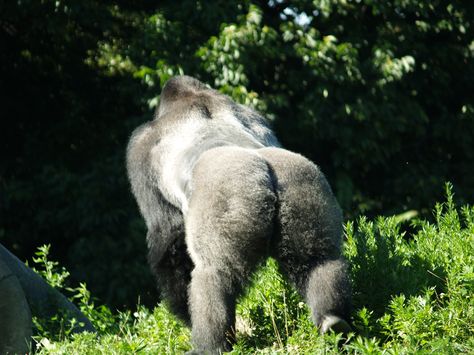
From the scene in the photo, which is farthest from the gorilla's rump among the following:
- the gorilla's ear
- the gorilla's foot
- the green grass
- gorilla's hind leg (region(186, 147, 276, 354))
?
the gorilla's ear

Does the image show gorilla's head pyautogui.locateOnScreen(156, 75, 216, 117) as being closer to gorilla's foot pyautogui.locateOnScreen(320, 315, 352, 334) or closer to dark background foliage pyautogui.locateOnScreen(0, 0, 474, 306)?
gorilla's foot pyautogui.locateOnScreen(320, 315, 352, 334)

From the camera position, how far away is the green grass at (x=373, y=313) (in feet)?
13.5

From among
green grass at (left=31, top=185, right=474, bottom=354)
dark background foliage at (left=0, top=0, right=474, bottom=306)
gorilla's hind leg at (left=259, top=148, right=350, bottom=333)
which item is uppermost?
gorilla's hind leg at (left=259, top=148, right=350, bottom=333)

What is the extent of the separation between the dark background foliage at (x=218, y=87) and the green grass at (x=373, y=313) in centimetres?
417

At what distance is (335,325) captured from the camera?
Answer: 4.14m

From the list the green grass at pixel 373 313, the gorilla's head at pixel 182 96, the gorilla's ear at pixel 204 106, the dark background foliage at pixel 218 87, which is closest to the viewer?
the green grass at pixel 373 313

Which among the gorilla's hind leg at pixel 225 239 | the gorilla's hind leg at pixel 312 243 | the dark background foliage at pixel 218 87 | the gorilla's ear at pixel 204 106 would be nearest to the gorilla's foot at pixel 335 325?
the gorilla's hind leg at pixel 312 243

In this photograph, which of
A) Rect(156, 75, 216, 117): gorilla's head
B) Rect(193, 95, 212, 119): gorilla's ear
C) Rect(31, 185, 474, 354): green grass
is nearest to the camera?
Rect(31, 185, 474, 354): green grass

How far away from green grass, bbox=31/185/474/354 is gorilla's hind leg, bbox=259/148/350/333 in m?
0.14

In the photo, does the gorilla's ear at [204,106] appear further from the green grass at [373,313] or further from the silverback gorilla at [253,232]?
the green grass at [373,313]

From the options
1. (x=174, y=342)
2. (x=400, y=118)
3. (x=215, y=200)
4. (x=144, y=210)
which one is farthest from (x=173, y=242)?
(x=400, y=118)

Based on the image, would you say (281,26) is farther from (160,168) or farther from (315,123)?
(160,168)

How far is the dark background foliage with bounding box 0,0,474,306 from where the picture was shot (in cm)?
991

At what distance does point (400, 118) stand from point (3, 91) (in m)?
5.59
